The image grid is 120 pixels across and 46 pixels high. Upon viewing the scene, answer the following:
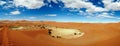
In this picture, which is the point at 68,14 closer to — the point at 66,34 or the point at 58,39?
the point at 66,34

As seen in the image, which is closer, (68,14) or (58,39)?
(58,39)

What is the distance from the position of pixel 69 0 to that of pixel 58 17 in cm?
81

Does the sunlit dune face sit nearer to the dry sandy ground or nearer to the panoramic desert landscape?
the panoramic desert landscape

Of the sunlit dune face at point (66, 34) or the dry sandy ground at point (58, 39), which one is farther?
the sunlit dune face at point (66, 34)

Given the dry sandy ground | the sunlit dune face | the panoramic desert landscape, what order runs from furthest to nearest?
the panoramic desert landscape, the sunlit dune face, the dry sandy ground

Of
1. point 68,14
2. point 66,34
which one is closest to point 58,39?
point 66,34

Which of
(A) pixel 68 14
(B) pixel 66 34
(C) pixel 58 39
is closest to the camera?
(C) pixel 58 39

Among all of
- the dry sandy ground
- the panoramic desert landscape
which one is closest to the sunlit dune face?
the panoramic desert landscape

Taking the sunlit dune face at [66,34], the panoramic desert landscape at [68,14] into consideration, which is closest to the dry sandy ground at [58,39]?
the panoramic desert landscape at [68,14]

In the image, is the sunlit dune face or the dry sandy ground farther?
the sunlit dune face

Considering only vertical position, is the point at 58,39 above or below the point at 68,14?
below

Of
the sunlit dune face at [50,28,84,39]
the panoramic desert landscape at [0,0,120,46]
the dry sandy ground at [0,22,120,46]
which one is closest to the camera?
the dry sandy ground at [0,22,120,46]

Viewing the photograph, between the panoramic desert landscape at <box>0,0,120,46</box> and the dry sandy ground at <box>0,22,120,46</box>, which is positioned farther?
the panoramic desert landscape at <box>0,0,120,46</box>

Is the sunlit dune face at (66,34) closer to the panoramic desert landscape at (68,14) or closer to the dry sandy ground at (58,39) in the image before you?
the panoramic desert landscape at (68,14)
